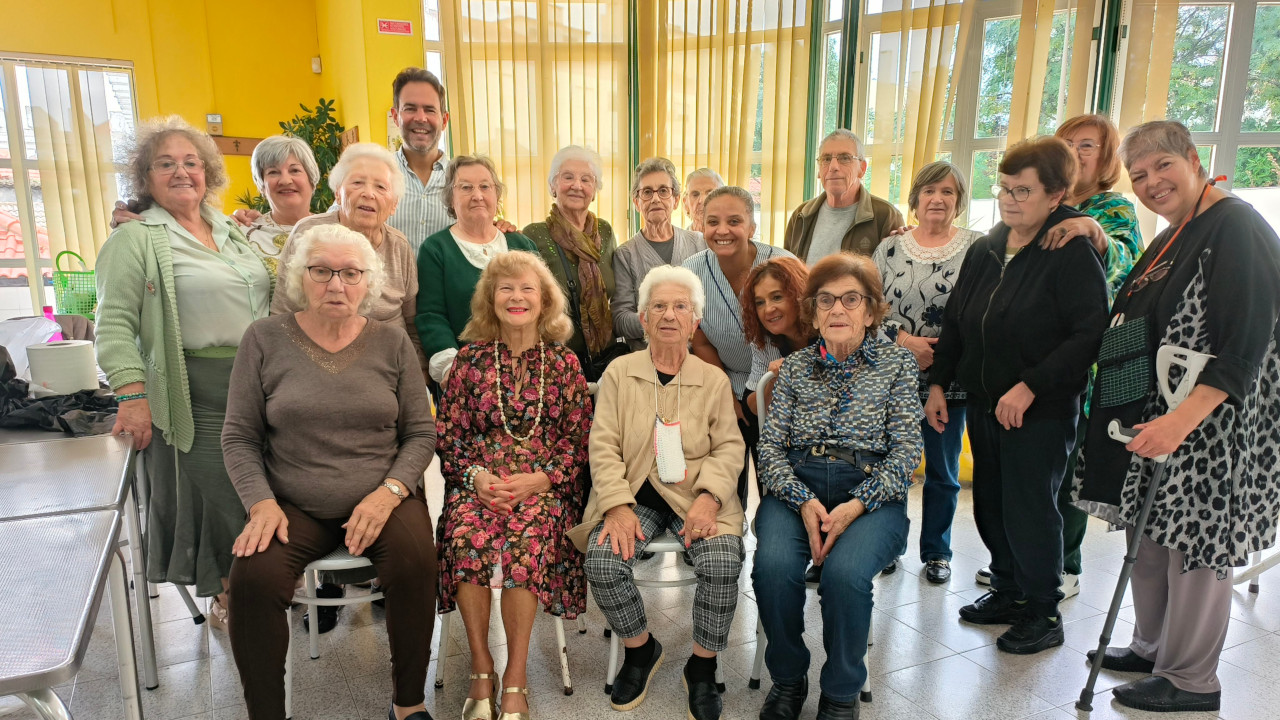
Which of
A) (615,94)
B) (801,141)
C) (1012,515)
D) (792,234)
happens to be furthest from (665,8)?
(1012,515)

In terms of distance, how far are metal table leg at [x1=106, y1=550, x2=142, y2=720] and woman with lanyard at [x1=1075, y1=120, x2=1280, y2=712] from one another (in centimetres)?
262

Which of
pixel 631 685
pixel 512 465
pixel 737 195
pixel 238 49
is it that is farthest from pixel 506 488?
pixel 238 49

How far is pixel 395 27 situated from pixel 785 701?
5567 mm

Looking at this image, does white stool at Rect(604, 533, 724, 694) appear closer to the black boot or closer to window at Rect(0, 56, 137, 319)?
the black boot

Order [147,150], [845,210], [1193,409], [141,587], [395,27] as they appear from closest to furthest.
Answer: [1193,409], [141,587], [147,150], [845,210], [395,27]

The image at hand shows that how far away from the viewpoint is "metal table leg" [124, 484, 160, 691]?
214cm

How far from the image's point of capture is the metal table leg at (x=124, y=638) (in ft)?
5.31

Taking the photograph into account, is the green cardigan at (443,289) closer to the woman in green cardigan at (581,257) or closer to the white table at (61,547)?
the woman in green cardigan at (581,257)

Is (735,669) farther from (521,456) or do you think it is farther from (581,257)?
(581,257)

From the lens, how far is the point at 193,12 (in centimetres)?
657

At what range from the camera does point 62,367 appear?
108 inches

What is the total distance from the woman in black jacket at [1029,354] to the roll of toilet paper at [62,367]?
3316 millimetres

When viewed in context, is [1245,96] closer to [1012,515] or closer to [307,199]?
[1012,515]

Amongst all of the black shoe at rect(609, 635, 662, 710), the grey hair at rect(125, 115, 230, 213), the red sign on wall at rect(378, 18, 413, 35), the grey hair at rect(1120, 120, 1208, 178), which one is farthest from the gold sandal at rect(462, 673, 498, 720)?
the red sign on wall at rect(378, 18, 413, 35)
